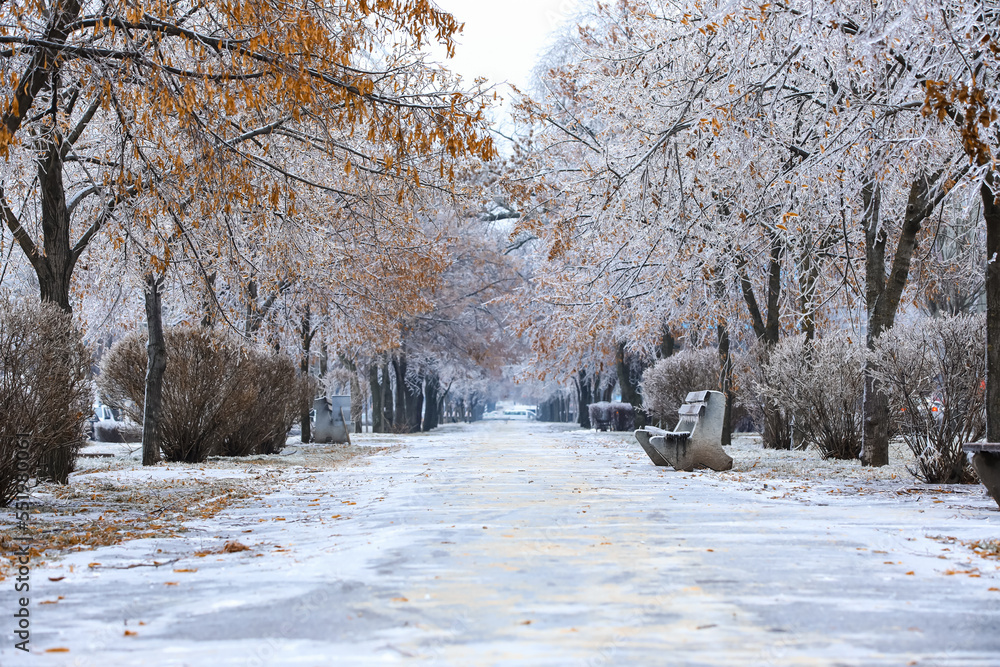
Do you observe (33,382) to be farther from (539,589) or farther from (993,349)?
(993,349)

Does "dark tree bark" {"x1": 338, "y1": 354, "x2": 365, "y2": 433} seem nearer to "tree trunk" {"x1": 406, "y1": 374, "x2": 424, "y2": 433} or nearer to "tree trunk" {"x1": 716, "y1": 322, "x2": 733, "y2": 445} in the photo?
"tree trunk" {"x1": 406, "y1": 374, "x2": 424, "y2": 433}

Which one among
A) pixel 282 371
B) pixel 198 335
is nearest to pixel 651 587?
pixel 198 335

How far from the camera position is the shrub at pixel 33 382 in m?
8.70

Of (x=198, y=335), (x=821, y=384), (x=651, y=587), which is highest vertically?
(x=198, y=335)

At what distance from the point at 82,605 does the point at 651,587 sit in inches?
113

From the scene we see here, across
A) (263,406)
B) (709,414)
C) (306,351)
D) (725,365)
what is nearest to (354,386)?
(306,351)

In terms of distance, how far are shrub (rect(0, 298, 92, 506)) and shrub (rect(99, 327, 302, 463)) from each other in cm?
581

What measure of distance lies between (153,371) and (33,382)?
6855 mm

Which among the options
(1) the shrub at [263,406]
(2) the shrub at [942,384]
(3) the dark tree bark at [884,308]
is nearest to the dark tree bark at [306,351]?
(1) the shrub at [263,406]

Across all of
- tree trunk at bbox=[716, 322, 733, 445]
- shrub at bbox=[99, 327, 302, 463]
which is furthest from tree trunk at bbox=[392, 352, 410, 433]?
shrub at bbox=[99, 327, 302, 463]

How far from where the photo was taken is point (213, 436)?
678 inches

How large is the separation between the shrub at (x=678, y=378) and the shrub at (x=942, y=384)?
427 inches

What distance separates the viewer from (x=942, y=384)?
11.3 m

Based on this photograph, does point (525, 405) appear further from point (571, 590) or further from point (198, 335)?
point (571, 590)
